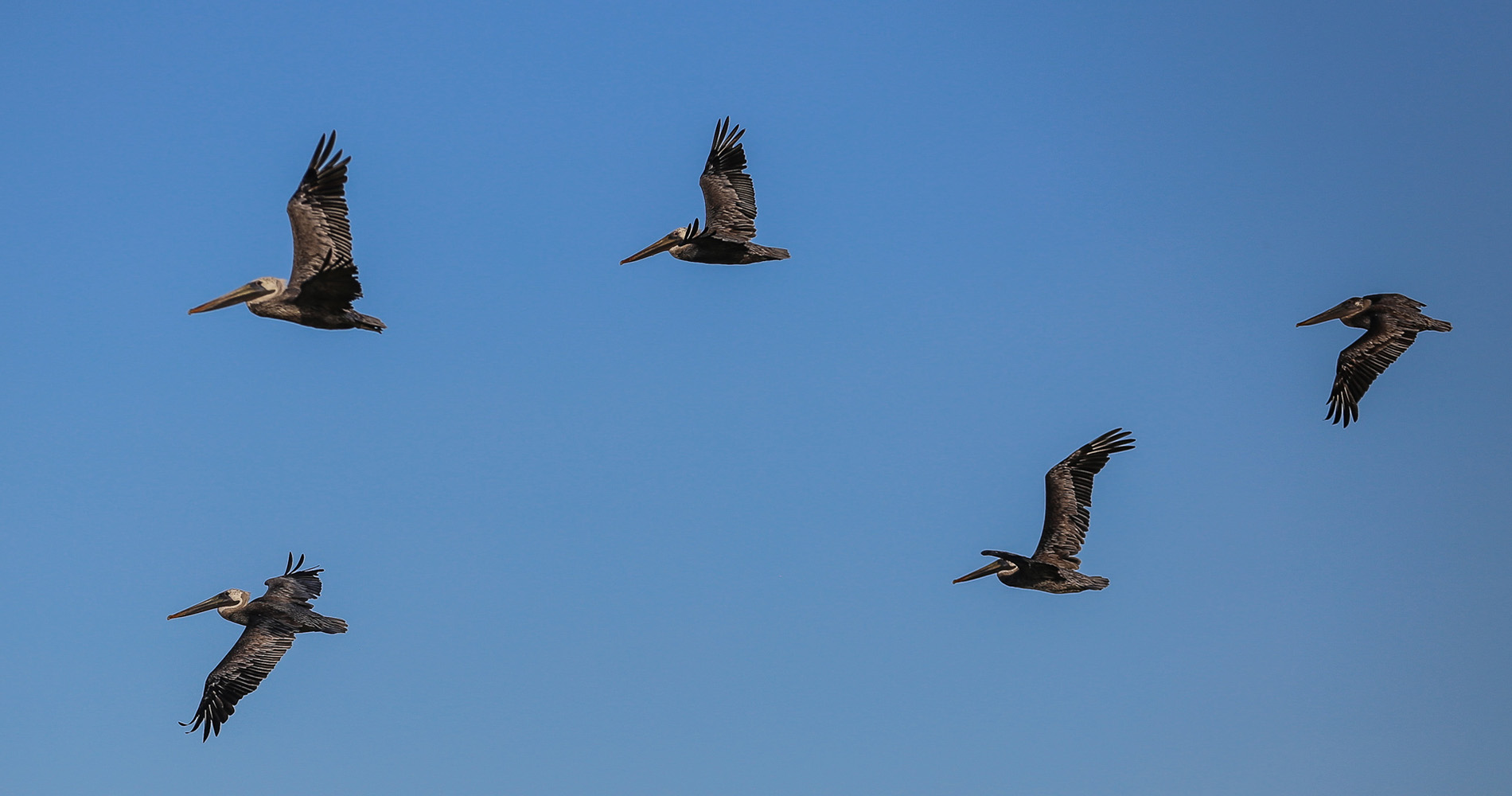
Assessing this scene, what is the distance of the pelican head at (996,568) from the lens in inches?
920

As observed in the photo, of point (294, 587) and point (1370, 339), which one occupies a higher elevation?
point (1370, 339)

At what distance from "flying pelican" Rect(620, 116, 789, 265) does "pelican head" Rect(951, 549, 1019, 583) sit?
17.7ft

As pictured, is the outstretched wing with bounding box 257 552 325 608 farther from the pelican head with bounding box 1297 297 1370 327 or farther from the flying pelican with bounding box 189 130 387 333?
the pelican head with bounding box 1297 297 1370 327

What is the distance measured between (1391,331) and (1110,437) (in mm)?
4353

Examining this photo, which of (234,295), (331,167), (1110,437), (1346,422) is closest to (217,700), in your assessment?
(234,295)

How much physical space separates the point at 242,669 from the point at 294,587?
138 cm

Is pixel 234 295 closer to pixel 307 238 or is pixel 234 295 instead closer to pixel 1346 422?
pixel 307 238

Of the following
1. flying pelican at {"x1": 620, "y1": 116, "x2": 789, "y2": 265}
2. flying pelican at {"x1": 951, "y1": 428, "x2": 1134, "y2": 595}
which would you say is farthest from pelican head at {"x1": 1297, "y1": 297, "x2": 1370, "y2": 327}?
flying pelican at {"x1": 620, "y1": 116, "x2": 789, "y2": 265}

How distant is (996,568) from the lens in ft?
77.7

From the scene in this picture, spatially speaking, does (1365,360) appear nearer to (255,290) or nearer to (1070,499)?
(1070,499)

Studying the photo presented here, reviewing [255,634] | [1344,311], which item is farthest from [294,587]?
[1344,311]

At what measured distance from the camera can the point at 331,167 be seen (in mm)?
19938

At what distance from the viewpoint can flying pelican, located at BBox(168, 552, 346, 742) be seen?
2236 centimetres

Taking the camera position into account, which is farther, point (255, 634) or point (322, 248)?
point (255, 634)
